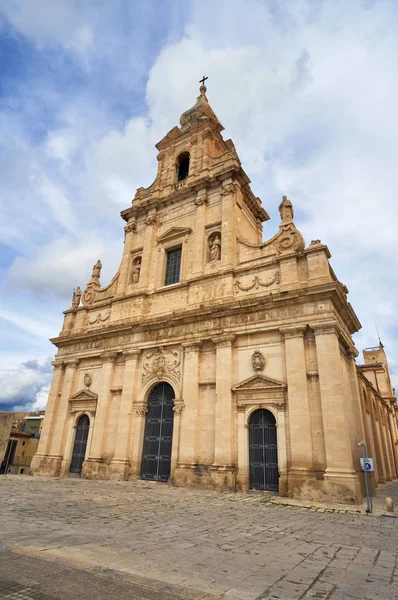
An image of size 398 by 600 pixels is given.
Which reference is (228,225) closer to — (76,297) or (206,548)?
(76,297)

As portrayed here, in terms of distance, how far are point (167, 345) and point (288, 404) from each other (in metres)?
6.74

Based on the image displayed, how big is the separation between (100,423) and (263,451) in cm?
870

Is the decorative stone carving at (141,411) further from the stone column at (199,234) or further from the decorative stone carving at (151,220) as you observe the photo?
the decorative stone carving at (151,220)

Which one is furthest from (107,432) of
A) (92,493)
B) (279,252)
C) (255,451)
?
(279,252)

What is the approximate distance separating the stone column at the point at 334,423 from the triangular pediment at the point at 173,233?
390 inches

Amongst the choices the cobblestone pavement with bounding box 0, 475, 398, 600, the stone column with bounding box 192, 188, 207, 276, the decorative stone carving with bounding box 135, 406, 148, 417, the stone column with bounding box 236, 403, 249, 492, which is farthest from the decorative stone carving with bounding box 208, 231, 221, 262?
the cobblestone pavement with bounding box 0, 475, 398, 600

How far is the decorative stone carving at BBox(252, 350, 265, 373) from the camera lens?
15.1m

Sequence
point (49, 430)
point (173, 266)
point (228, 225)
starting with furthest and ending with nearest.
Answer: point (173, 266)
point (49, 430)
point (228, 225)

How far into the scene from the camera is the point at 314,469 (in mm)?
12641

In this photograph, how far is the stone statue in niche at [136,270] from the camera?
72.0 feet

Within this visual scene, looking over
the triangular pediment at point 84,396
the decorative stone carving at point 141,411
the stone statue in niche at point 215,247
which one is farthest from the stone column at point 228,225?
the triangular pediment at point 84,396

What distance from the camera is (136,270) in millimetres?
22281

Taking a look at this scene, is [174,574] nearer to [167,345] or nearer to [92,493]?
[92,493]

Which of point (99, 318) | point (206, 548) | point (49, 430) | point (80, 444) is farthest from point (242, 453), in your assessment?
point (99, 318)
